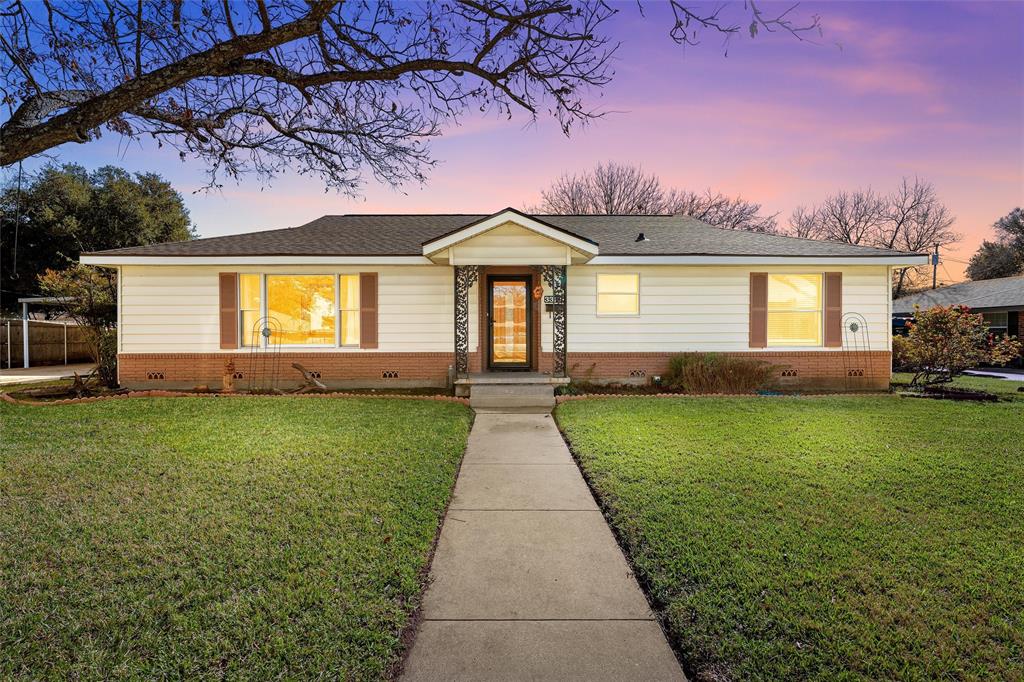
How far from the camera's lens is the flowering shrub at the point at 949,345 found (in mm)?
9539

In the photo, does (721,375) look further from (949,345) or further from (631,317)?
(949,345)

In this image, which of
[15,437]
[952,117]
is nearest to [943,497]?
[15,437]

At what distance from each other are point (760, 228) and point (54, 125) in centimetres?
3714

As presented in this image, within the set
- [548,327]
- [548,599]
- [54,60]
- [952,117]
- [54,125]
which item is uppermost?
[952,117]

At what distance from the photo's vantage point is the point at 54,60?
4.24 m

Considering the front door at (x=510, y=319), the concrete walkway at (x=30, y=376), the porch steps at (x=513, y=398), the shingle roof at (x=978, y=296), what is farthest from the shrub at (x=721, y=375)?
the shingle roof at (x=978, y=296)

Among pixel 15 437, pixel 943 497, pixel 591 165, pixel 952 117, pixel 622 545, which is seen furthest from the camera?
pixel 591 165

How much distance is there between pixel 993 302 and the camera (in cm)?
1852

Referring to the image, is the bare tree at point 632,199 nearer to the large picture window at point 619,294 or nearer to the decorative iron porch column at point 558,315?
the large picture window at point 619,294

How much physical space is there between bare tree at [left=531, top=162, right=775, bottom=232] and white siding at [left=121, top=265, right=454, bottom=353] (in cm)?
2228

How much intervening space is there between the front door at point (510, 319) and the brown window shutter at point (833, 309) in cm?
700

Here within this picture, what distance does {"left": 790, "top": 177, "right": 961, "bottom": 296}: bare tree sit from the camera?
3519 cm

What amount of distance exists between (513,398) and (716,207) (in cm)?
2907

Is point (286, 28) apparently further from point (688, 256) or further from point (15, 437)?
point (688, 256)
